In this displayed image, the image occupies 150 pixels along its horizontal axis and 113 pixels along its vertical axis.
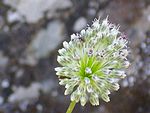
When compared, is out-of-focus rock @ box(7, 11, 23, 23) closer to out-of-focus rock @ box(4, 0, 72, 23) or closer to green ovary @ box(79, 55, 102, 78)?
out-of-focus rock @ box(4, 0, 72, 23)

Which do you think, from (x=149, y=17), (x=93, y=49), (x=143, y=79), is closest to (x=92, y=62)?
(x=93, y=49)

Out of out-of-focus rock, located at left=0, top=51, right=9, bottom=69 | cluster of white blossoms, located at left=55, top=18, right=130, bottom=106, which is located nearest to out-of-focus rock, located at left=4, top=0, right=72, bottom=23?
out-of-focus rock, located at left=0, top=51, right=9, bottom=69

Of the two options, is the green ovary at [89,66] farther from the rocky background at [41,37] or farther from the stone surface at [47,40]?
the stone surface at [47,40]

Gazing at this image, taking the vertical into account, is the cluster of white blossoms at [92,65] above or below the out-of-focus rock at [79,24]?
below

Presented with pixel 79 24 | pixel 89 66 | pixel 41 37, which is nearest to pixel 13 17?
pixel 41 37

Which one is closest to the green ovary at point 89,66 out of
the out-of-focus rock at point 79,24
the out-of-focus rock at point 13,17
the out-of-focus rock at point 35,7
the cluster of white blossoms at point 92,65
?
the cluster of white blossoms at point 92,65

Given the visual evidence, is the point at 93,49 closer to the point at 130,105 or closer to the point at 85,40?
the point at 85,40
